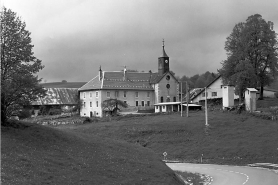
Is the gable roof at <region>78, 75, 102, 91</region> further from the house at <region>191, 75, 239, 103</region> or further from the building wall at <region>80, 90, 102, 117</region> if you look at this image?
the house at <region>191, 75, 239, 103</region>

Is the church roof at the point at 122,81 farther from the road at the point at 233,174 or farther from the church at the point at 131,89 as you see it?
the road at the point at 233,174

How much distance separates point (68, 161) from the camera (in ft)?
74.1

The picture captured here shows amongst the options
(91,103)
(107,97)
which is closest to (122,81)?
(107,97)

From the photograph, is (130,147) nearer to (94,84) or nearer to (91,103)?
(91,103)

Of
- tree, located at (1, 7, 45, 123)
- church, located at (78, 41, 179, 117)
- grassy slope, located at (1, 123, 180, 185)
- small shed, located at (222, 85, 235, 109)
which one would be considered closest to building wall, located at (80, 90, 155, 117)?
church, located at (78, 41, 179, 117)

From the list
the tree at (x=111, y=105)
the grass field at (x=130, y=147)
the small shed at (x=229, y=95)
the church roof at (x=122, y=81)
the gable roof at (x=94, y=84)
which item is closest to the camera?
the grass field at (x=130, y=147)

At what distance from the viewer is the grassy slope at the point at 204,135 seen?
43219 millimetres

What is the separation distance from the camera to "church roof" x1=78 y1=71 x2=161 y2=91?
3196 inches

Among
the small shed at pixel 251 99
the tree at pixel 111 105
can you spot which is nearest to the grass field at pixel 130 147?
the small shed at pixel 251 99

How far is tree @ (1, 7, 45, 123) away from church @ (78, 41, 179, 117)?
51991 mm

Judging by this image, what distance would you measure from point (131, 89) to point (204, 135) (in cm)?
3423

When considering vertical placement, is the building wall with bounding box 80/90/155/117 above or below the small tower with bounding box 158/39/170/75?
below

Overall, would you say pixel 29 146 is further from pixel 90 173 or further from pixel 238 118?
pixel 238 118

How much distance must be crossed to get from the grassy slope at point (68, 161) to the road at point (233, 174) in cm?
531
